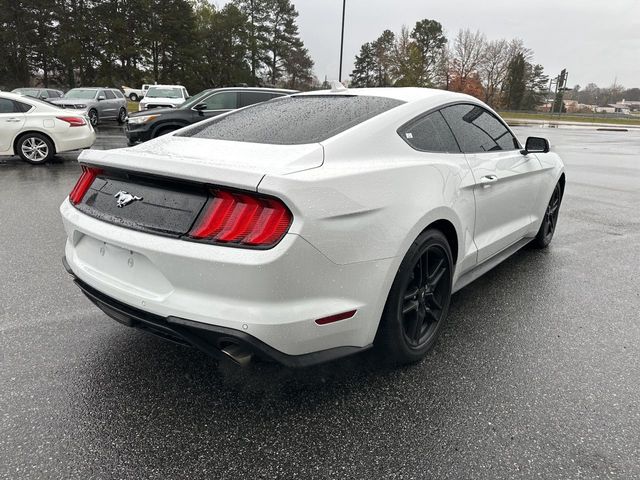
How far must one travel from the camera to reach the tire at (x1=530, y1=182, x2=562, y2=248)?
190 inches

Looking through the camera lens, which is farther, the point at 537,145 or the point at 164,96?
the point at 164,96

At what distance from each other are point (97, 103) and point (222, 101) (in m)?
11.9

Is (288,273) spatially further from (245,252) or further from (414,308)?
(414,308)

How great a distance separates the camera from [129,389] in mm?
2434

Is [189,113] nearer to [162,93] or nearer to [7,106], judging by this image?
[7,106]

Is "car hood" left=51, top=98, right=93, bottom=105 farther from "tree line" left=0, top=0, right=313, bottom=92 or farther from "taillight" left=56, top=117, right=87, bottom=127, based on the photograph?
"tree line" left=0, top=0, right=313, bottom=92

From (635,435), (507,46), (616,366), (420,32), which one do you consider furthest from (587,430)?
(420,32)

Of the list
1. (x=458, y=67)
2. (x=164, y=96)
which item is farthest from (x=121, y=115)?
(x=458, y=67)

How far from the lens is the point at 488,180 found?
125 inches

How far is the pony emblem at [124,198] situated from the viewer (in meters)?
2.29

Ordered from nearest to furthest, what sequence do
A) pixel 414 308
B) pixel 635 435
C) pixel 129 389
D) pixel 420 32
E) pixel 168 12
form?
1. pixel 635 435
2. pixel 129 389
3. pixel 414 308
4. pixel 168 12
5. pixel 420 32

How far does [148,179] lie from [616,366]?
2.82 m

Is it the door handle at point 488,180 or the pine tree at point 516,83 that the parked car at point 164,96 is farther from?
the pine tree at point 516,83

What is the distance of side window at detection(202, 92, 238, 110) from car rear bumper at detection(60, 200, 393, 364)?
897 centimetres
